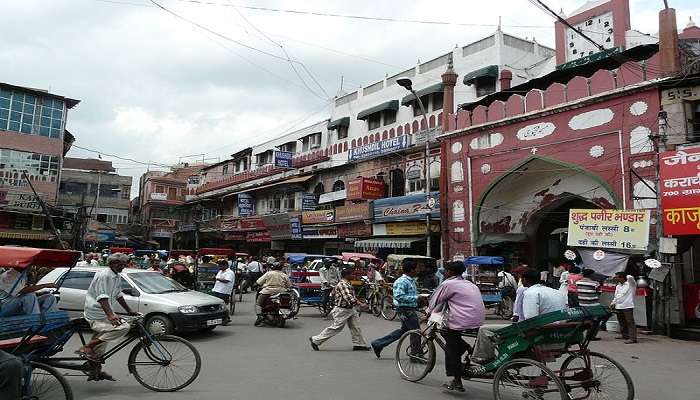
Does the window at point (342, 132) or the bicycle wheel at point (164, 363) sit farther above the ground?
the window at point (342, 132)

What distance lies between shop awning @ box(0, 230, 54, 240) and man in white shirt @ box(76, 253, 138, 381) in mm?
34448

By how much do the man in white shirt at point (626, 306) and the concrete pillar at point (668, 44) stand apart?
571cm

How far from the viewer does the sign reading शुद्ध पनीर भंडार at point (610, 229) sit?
11.9 m

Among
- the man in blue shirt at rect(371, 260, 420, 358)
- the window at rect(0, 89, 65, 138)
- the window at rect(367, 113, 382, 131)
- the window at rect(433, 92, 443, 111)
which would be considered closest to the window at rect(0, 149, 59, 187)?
the window at rect(0, 89, 65, 138)

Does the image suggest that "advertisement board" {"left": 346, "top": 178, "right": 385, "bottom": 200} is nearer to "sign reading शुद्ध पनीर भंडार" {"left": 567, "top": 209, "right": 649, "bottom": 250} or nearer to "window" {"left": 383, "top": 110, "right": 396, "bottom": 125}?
"window" {"left": 383, "top": 110, "right": 396, "bottom": 125}

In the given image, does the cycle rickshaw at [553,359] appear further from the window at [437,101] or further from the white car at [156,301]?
the window at [437,101]

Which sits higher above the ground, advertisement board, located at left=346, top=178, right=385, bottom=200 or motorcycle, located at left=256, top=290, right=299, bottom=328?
advertisement board, located at left=346, top=178, right=385, bottom=200

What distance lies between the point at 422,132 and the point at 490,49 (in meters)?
4.61

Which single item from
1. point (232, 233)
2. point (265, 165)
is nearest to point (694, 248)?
point (265, 165)

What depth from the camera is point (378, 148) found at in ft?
83.4

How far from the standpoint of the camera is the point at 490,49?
22188 millimetres

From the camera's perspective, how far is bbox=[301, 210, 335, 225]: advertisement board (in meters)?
27.6

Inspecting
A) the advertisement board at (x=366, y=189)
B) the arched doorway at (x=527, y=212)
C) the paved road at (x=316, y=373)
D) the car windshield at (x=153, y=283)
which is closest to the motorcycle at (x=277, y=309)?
the paved road at (x=316, y=373)

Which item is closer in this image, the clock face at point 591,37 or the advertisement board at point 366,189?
the clock face at point 591,37
